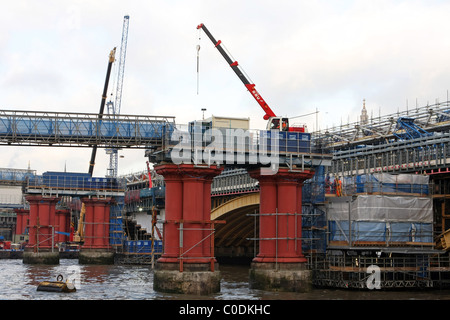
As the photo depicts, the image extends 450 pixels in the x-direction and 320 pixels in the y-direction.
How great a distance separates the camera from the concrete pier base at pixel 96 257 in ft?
460

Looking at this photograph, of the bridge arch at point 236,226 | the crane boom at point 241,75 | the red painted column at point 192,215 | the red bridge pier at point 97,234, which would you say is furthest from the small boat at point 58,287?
the red bridge pier at point 97,234

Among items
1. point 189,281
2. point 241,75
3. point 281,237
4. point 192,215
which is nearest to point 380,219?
point 281,237

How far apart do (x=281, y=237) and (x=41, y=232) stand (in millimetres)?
79091

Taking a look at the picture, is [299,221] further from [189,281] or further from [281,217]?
[189,281]

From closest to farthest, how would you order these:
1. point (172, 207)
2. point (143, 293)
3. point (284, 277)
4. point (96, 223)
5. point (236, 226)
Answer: point (172, 207)
point (143, 293)
point (284, 277)
point (96, 223)
point (236, 226)

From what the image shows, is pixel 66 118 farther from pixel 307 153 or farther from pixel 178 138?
pixel 307 153

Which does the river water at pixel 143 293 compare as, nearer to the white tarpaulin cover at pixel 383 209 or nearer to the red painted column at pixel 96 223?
the white tarpaulin cover at pixel 383 209

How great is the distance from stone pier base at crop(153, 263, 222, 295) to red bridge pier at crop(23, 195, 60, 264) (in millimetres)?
71792

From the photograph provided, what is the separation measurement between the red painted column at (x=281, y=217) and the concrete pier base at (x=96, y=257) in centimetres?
6755

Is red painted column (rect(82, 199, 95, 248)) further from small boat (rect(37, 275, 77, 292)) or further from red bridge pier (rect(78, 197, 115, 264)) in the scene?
small boat (rect(37, 275, 77, 292))

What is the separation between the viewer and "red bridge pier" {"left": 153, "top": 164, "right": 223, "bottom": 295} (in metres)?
70.8

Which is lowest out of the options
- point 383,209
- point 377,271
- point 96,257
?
point 377,271

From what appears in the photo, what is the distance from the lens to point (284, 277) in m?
76.4
